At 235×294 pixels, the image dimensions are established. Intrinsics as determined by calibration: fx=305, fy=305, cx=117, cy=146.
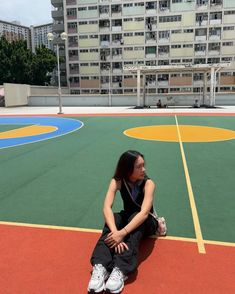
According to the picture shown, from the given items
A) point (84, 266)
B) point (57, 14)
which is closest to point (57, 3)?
point (57, 14)

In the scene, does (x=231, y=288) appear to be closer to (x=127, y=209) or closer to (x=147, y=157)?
(x=127, y=209)

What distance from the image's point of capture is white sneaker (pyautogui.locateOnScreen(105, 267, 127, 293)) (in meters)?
3.12

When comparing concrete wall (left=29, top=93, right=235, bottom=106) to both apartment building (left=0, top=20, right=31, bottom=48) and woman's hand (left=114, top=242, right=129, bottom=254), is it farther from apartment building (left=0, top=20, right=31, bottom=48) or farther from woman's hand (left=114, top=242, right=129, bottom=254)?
apartment building (left=0, top=20, right=31, bottom=48)

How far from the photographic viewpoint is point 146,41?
60.4 metres

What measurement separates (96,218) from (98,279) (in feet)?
6.47

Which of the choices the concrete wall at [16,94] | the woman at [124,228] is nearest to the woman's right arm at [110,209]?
the woman at [124,228]

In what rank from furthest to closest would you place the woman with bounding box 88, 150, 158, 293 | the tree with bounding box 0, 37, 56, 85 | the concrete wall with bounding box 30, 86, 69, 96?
the tree with bounding box 0, 37, 56, 85 → the concrete wall with bounding box 30, 86, 69, 96 → the woman with bounding box 88, 150, 158, 293

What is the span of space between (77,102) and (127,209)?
37.7 metres

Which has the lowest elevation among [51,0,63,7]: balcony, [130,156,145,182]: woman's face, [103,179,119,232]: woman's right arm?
[103,179,119,232]: woman's right arm

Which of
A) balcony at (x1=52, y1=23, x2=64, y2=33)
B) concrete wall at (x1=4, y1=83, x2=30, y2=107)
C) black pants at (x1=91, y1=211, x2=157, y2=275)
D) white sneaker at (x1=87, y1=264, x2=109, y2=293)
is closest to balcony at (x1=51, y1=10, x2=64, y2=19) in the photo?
balcony at (x1=52, y1=23, x2=64, y2=33)

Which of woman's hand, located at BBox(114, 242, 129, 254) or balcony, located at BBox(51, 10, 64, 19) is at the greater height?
balcony, located at BBox(51, 10, 64, 19)

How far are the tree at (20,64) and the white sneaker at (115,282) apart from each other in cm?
5647

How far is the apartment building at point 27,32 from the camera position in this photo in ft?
316

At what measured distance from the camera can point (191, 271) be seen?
3.60m
